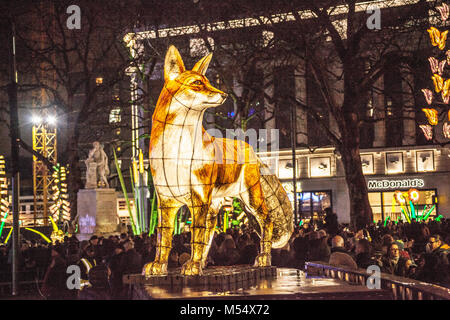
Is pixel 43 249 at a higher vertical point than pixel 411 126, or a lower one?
lower

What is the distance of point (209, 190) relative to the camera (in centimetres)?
843

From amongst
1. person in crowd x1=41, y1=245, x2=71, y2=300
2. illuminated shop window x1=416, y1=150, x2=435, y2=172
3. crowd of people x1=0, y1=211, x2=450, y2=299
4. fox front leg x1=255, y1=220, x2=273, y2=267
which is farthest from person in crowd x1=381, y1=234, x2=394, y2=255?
illuminated shop window x1=416, y1=150, x2=435, y2=172

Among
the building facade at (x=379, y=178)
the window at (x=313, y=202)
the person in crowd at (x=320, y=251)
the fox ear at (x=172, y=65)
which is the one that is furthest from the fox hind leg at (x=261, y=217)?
the window at (x=313, y=202)

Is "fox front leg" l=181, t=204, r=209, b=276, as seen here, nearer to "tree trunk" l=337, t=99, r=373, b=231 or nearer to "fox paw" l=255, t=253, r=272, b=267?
"fox paw" l=255, t=253, r=272, b=267

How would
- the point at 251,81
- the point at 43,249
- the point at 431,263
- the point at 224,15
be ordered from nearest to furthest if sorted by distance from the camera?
the point at 431,263
the point at 43,249
the point at 224,15
the point at 251,81

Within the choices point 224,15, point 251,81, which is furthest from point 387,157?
point 224,15

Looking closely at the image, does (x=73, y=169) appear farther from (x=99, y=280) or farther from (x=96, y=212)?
(x=99, y=280)

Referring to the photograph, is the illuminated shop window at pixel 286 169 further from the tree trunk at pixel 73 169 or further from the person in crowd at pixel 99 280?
the person in crowd at pixel 99 280

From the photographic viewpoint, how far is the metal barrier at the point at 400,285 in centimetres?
651

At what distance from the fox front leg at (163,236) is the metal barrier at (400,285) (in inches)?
92.2

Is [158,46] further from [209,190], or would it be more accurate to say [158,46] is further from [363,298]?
[363,298]

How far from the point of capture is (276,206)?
999 cm

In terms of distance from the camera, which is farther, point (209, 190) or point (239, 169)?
point (239, 169)
